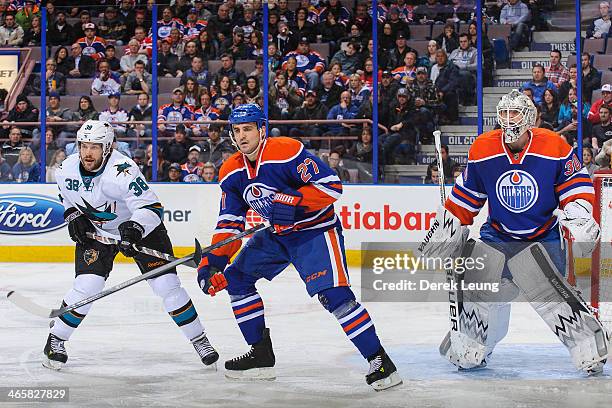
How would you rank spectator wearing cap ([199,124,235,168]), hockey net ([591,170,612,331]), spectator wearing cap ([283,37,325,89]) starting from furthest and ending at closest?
spectator wearing cap ([283,37,325,89])
spectator wearing cap ([199,124,235,168])
hockey net ([591,170,612,331])

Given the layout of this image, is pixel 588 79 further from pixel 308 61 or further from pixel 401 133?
pixel 308 61

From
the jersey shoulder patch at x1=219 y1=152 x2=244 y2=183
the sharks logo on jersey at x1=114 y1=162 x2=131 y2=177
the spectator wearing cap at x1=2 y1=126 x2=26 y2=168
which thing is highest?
the jersey shoulder patch at x1=219 y1=152 x2=244 y2=183

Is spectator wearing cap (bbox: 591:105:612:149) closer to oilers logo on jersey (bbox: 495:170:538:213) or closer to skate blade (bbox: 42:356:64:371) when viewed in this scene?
oilers logo on jersey (bbox: 495:170:538:213)

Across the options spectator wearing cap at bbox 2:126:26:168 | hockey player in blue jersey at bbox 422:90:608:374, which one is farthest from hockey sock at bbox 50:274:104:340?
spectator wearing cap at bbox 2:126:26:168

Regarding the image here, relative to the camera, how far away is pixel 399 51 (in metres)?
9.04

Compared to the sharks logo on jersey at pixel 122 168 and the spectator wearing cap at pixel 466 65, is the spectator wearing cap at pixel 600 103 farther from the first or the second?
the sharks logo on jersey at pixel 122 168

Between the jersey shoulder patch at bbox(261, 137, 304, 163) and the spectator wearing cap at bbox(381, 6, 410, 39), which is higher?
the spectator wearing cap at bbox(381, 6, 410, 39)

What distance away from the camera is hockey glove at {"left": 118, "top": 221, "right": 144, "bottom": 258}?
4574 millimetres

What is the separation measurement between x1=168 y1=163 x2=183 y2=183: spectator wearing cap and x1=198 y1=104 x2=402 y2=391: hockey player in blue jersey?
15.4ft

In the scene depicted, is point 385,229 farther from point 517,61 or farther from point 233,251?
point 233,251

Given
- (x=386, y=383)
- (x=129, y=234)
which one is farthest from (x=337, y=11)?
(x=386, y=383)

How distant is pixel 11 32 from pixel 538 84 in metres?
4.77

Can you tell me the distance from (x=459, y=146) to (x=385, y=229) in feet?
2.94

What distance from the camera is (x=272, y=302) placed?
270 inches
